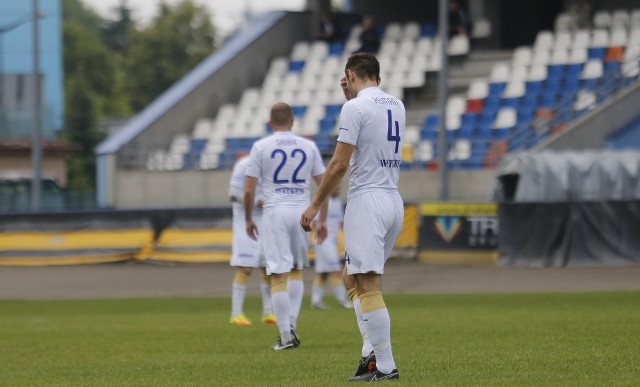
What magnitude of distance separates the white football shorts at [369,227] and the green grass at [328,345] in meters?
0.83

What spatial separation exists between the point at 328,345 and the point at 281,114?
7.23 ft

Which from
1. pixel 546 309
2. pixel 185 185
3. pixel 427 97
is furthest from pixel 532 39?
pixel 546 309

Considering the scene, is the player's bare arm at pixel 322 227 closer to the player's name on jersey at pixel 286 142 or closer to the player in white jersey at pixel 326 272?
the player's name on jersey at pixel 286 142

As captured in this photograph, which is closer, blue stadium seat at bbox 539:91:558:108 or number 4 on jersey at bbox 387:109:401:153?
number 4 on jersey at bbox 387:109:401:153

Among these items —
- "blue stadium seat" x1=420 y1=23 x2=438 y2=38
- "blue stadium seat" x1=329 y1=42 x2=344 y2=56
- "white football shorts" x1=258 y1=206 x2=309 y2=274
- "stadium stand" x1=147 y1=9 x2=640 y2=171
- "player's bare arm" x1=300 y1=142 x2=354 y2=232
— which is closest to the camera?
"player's bare arm" x1=300 y1=142 x2=354 y2=232

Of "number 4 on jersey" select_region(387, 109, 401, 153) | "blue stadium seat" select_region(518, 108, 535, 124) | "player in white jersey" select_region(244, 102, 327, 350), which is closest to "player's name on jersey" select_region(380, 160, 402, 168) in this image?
"number 4 on jersey" select_region(387, 109, 401, 153)

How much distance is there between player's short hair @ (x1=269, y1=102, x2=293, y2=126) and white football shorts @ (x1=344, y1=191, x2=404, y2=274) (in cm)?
372

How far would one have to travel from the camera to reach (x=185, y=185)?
38.2m

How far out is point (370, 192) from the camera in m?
9.57

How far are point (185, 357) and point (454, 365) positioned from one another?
108 inches

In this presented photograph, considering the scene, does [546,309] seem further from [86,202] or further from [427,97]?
[86,202]

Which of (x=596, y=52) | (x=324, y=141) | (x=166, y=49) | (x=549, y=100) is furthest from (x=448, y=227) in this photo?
(x=166, y=49)

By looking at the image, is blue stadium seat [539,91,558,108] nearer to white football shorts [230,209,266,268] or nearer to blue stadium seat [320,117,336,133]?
blue stadium seat [320,117,336,133]

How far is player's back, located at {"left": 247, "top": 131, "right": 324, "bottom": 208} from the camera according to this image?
529 inches
